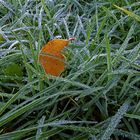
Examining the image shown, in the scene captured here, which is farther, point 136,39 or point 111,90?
point 136,39

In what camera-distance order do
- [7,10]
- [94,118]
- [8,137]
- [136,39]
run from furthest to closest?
[7,10]
[136,39]
[94,118]
[8,137]

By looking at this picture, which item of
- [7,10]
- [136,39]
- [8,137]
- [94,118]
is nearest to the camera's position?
[8,137]

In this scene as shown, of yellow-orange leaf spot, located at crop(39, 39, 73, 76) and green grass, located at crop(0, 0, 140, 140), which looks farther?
yellow-orange leaf spot, located at crop(39, 39, 73, 76)

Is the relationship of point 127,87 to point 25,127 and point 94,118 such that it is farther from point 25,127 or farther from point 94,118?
point 25,127

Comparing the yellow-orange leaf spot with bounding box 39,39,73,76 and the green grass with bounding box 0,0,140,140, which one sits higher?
the yellow-orange leaf spot with bounding box 39,39,73,76

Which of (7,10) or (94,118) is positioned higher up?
(7,10)

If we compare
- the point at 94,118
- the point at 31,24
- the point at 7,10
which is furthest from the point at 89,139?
the point at 7,10

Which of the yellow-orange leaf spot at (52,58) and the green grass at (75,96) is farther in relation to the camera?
the yellow-orange leaf spot at (52,58)

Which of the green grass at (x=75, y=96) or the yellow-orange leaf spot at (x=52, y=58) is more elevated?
the yellow-orange leaf spot at (x=52, y=58)
